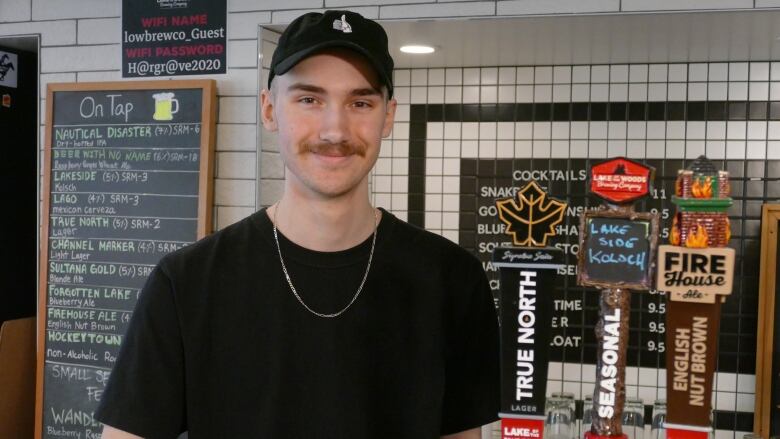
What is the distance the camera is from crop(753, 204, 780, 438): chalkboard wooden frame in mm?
3523

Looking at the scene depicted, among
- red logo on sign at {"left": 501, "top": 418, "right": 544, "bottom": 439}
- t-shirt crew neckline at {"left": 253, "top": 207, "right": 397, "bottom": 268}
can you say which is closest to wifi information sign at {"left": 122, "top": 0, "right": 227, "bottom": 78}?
red logo on sign at {"left": 501, "top": 418, "right": 544, "bottom": 439}

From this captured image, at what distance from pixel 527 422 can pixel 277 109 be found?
128 cm

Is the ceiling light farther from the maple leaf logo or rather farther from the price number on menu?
the price number on menu

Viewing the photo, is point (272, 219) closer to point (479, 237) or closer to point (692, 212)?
point (692, 212)

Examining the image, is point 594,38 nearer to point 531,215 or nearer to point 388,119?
point 531,215

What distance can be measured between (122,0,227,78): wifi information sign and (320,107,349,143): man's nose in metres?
1.92

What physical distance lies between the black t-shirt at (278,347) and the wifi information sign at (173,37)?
1.83m

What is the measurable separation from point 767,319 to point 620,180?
5.38 feet

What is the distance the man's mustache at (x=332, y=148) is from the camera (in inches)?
55.4

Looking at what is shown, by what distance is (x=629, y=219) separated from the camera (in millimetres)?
2277

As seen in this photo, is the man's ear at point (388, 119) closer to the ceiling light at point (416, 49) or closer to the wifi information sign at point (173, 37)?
the wifi information sign at point (173, 37)

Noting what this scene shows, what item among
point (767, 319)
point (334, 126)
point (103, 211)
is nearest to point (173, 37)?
point (103, 211)

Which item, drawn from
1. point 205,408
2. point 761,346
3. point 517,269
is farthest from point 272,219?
point 761,346

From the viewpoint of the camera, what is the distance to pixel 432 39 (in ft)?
10.8
